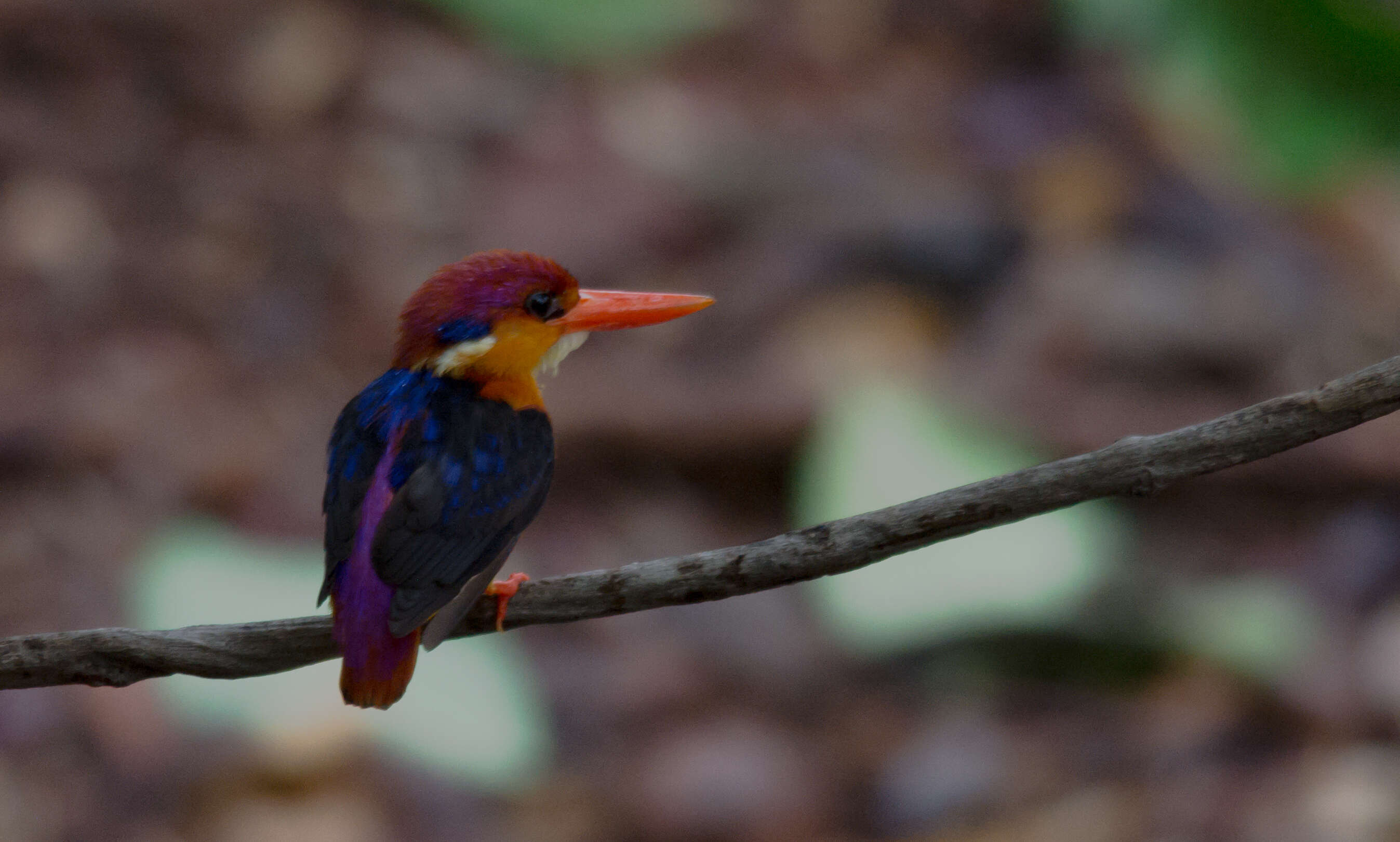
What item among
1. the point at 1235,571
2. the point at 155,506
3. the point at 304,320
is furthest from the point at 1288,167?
the point at 155,506

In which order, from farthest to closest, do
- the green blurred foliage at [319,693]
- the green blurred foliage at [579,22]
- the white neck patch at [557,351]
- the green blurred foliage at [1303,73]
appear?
the green blurred foliage at [579,22], the green blurred foliage at [1303,73], the green blurred foliage at [319,693], the white neck patch at [557,351]

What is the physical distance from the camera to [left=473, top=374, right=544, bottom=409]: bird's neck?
6.35 ft

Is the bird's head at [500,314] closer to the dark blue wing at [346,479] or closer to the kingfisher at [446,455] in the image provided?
the kingfisher at [446,455]

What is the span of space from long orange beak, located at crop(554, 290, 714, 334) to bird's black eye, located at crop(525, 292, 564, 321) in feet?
0.04

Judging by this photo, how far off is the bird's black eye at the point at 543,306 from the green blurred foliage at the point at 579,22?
11.7 ft

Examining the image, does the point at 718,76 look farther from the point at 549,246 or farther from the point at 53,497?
the point at 53,497

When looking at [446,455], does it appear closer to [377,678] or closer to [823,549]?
[377,678]

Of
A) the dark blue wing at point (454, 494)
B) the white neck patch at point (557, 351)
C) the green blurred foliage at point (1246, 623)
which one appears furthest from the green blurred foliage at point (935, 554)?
the dark blue wing at point (454, 494)

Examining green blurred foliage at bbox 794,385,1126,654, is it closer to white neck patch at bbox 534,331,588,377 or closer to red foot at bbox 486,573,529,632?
white neck patch at bbox 534,331,588,377

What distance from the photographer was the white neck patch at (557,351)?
78.0 inches

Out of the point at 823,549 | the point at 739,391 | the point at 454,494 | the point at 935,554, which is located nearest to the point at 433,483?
the point at 454,494

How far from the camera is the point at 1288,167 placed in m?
4.13

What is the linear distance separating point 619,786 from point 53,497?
1.81 m

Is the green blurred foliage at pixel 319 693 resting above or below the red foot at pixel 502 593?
below
